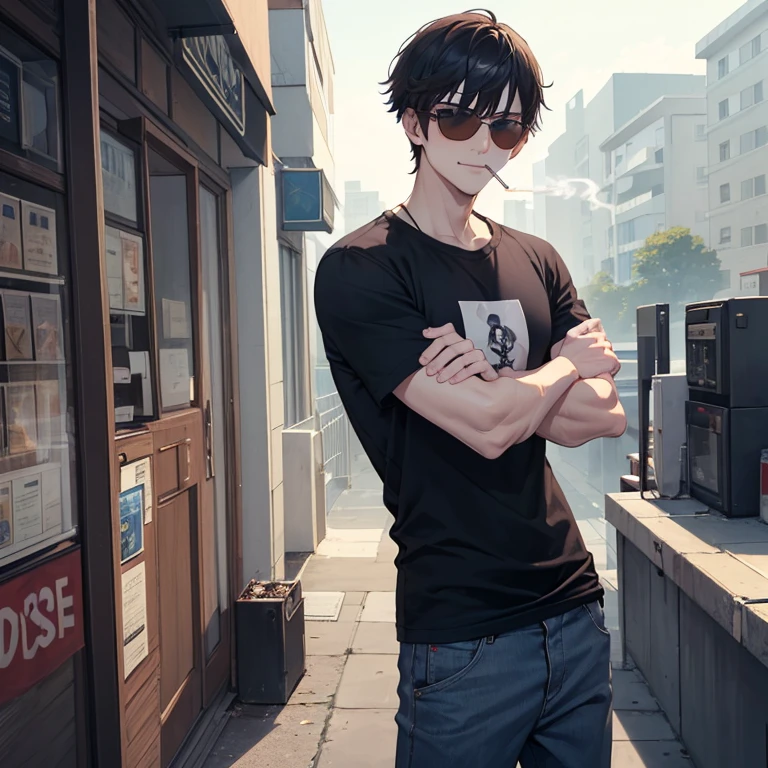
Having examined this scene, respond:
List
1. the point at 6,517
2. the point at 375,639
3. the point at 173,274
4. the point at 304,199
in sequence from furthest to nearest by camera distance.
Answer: the point at 304,199
the point at 375,639
the point at 173,274
the point at 6,517

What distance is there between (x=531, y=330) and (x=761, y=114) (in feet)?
233

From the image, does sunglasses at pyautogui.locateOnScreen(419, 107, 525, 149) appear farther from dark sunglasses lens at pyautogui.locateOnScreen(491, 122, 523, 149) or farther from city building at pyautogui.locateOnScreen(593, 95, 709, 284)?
city building at pyautogui.locateOnScreen(593, 95, 709, 284)

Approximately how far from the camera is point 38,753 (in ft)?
6.48

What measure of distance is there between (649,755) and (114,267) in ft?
9.60

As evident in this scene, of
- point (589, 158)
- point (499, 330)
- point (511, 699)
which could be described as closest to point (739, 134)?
point (589, 158)

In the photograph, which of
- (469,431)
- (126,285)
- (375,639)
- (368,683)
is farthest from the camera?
(375,639)

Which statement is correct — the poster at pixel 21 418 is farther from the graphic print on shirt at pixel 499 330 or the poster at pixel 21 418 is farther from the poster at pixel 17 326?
the graphic print on shirt at pixel 499 330

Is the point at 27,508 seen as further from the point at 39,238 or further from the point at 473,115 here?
the point at 473,115

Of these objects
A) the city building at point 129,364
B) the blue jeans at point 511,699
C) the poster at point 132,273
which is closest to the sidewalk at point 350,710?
the city building at point 129,364

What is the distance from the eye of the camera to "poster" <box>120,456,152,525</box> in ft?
9.18

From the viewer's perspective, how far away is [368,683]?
4555mm

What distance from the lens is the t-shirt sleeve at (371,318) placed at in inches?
50.6

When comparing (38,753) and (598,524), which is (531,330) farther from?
(598,524)

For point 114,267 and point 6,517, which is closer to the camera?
point 6,517
